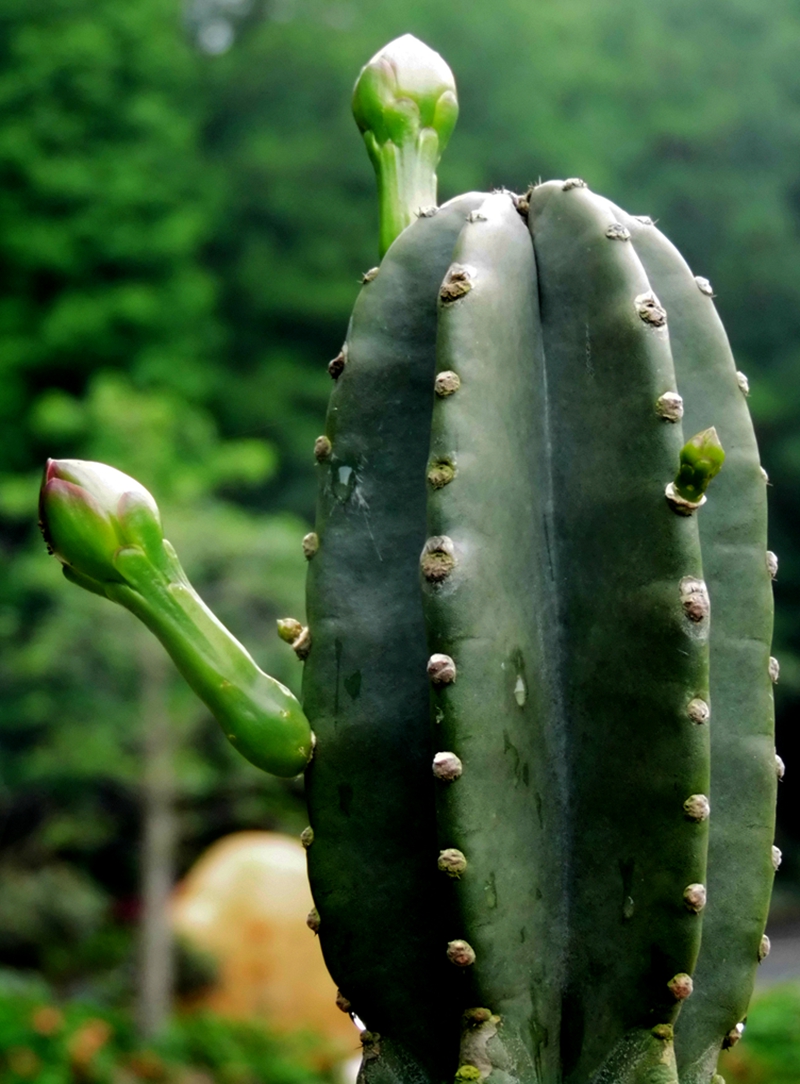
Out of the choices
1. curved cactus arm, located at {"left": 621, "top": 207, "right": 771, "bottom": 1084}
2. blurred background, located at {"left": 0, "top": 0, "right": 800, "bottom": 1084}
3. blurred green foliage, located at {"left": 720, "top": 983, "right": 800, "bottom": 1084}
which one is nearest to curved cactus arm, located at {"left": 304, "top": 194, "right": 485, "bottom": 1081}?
curved cactus arm, located at {"left": 621, "top": 207, "right": 771, "bottom": 1084}

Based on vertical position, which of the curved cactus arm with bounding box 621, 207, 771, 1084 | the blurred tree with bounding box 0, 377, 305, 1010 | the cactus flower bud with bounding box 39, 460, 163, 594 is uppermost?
the blurred tree with bounding box 0, 377, 305, 1010

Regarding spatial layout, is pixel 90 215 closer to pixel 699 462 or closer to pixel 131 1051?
pixel 131 1051

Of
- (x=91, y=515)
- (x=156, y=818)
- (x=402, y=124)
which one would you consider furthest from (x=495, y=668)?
(x=156, y=818)

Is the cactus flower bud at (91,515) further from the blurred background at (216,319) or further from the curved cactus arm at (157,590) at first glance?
the blurred background at (216,319)

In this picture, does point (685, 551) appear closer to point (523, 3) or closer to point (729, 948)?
point (729, 948)

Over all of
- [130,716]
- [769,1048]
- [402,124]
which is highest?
[130,716]

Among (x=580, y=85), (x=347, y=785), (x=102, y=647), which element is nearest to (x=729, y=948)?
(x=347, y=785)

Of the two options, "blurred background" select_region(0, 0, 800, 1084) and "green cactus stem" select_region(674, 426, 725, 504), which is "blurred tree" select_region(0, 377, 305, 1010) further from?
"green cactus stem" select_region(674, 426, 725, 504)
